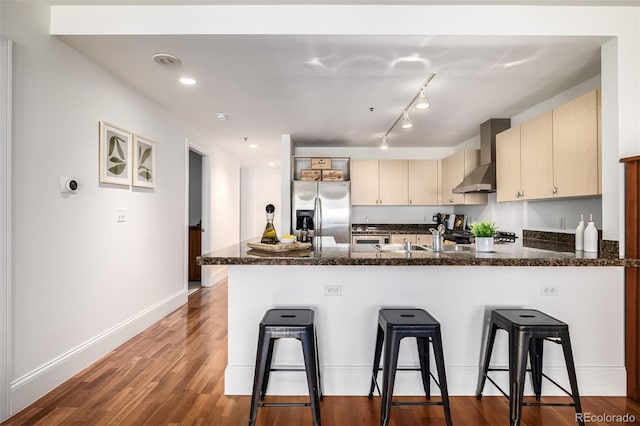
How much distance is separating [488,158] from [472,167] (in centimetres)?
49

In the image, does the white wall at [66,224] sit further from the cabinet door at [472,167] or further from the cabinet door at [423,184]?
the cabinet door at [472,167]

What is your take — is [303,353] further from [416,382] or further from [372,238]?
[372,238]

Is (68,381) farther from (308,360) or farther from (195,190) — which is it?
(195,190)

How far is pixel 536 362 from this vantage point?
2.10 metres

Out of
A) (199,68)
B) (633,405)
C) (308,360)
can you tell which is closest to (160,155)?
(199,68)

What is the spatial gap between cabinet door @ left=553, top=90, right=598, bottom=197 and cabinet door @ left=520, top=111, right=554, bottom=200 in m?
0.08

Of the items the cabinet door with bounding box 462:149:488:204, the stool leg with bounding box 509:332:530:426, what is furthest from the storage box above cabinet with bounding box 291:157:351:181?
the stool leg with bounding box 509:332:530:426

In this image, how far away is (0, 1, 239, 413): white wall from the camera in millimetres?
2041

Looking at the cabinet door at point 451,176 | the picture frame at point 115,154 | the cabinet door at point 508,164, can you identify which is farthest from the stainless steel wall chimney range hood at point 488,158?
the picture frame at point 115,154

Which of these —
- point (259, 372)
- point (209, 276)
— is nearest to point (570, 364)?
point (259, 372)

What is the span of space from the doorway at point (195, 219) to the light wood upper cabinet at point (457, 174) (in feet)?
12.9

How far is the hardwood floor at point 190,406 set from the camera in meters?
1.91

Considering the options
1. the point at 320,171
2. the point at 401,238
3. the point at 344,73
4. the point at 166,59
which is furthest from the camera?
the point at 401,238

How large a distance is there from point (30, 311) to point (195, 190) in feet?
13.5
